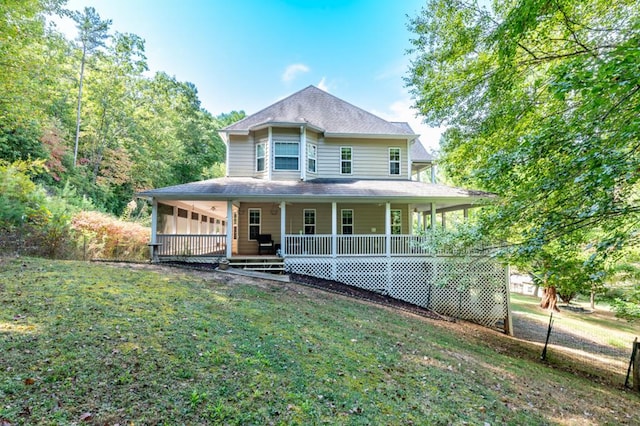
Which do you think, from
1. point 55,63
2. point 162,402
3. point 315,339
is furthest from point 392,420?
point 55,63

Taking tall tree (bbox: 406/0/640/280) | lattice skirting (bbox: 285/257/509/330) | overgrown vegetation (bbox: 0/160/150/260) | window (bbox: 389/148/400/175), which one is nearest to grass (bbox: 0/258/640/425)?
overgrown vegetation (bbox: 0/160/150/260)

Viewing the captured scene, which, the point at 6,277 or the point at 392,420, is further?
the point at 6,277

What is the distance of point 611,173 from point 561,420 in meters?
3.75

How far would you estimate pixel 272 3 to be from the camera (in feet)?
56.3

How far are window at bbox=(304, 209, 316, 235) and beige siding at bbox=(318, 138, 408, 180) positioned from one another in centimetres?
189

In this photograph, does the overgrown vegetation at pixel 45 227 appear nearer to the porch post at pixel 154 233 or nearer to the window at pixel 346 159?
the porch post at pixel 154 233

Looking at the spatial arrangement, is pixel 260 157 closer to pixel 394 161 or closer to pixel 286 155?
pixel 286 155

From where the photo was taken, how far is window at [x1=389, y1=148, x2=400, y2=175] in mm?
14422

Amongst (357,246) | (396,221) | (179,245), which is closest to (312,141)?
(357,246)

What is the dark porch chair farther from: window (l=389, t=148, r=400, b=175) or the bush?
window (l=389, t=148, r=400, b=175)

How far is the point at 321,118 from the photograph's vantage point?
47.9ft

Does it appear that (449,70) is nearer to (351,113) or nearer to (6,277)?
(351,113)

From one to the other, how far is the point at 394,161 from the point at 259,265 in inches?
330

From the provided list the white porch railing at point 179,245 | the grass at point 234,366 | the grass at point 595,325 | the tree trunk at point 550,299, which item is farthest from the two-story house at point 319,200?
the tree trunk at point 550,299
